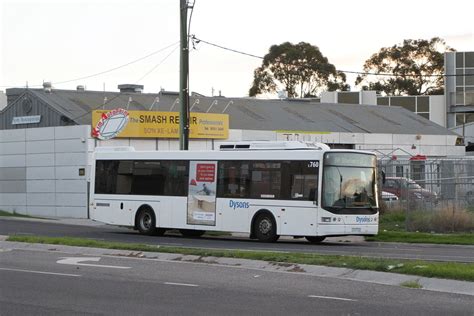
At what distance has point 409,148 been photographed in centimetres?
5412

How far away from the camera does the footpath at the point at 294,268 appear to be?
13438 millimetres

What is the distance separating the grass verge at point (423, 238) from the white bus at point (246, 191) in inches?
73.8

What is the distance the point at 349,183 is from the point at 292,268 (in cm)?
873

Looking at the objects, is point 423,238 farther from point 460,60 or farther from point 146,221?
point 460,60

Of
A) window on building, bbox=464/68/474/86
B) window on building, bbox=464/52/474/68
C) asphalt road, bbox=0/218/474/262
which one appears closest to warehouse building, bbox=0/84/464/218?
asphalt road, bbox=0/218/474/262

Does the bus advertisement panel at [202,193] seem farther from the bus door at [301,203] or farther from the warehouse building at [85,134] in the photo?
the warehouse building at [85,134]

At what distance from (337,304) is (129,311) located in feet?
9.41

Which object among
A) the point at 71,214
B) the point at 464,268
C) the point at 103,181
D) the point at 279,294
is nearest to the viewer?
the point at 279,294

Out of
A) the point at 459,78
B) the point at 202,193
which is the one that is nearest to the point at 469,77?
the point at 459,78

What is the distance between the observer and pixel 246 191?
25594 mm

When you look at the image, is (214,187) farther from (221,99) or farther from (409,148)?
(409,148)

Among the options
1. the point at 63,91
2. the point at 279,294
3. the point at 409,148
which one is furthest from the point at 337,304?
the point at 409,148

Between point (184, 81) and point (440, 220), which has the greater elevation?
point (184, 81)

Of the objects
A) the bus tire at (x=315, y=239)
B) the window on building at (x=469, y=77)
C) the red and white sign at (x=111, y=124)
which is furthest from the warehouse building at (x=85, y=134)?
the window on building at (x=469, y=77)
